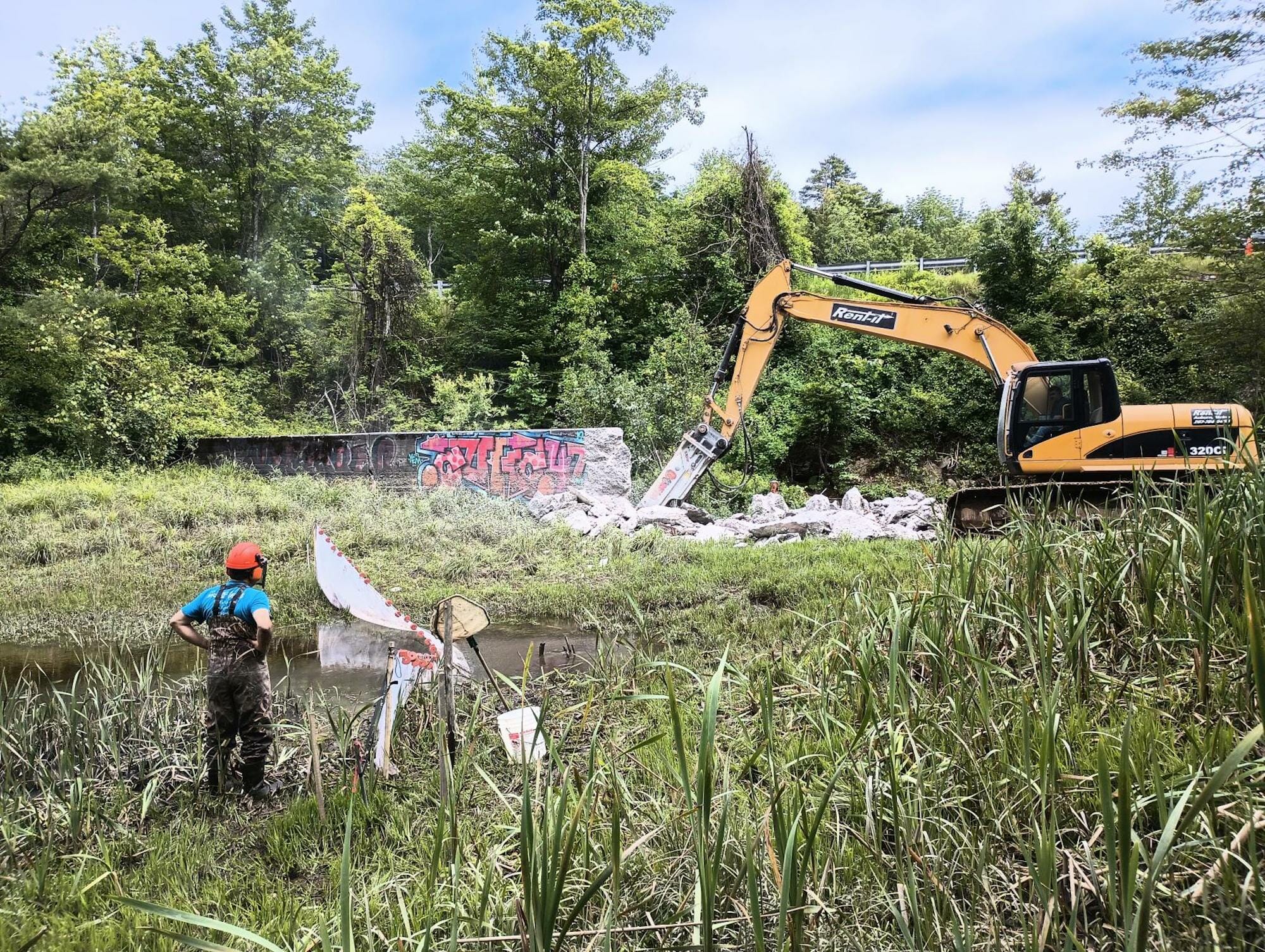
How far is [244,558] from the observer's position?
13.8 ft

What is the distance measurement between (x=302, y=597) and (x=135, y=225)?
47.4 ft

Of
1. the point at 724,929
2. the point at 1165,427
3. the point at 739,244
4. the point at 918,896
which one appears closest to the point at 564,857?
the point at 724,929

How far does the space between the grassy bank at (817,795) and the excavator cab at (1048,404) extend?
4.75 m

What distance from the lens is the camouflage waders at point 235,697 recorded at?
3943 millimetres

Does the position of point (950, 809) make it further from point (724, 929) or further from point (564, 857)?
point (564, 857)

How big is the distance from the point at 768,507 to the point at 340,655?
299 inches

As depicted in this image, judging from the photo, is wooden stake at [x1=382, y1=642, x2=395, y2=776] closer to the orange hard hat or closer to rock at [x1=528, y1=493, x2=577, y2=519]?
the orange hard hat

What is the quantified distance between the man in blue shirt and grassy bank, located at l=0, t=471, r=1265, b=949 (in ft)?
0.53

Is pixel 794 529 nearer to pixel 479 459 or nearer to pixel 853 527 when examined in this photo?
pixel 853 527

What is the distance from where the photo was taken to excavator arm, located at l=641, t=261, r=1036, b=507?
9.48 metres

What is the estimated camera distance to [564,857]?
1571mm

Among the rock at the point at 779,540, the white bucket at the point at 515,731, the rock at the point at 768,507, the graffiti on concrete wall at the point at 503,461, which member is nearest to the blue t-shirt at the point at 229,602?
the white bucket at the point at 515,731

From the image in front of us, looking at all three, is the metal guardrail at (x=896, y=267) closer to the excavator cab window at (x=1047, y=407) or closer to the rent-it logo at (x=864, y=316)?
the rent-it logo at (x=864, y=316)

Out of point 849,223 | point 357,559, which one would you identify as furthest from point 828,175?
point 357,559
